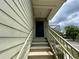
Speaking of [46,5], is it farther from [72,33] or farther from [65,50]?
[72,33]

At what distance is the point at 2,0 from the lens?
1.54 m

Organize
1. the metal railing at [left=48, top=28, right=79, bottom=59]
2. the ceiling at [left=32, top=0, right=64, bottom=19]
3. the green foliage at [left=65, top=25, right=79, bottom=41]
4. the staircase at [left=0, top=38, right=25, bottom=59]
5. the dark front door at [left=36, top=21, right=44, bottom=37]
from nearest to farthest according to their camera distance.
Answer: the staircase at [left=0, top=38, right=25, bottom=59] → the metal railing at [left=48, top=28, right=79, bottom=59] → the ceiling at [left=32, top=0, right=64, bottom=19] → the dark front door at [left=36, top=21, right=44, bottom=37] → the green foliage at [left=65, top=25, right=79, bottom=41]

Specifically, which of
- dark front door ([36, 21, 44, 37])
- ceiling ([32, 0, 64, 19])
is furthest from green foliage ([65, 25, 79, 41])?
ceiling ([32, 0, 64, 19])

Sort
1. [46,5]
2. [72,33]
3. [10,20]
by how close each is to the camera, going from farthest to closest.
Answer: [72,33] → [46,5] → [10,20]

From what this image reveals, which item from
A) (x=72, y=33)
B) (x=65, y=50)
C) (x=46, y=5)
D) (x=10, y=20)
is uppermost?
(x=72, y=33)

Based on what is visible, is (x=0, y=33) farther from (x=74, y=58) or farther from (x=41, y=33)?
(x=41, y=33)

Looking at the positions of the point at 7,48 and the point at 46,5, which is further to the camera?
the point at 46,5

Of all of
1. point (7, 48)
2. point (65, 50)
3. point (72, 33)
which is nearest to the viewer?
point (7, 48)

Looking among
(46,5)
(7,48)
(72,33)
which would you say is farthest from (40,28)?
(72,33)

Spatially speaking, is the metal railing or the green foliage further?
the green foliage

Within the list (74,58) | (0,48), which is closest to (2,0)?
(0,48)

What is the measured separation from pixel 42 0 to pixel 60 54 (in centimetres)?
281

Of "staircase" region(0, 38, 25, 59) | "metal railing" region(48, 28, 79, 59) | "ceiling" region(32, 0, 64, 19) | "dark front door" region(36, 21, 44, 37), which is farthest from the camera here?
"dark front door" region(36, 21, 44, 37)

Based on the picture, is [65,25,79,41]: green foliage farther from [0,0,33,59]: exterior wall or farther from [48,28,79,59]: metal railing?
[0,0,33,59]: exterior wall
